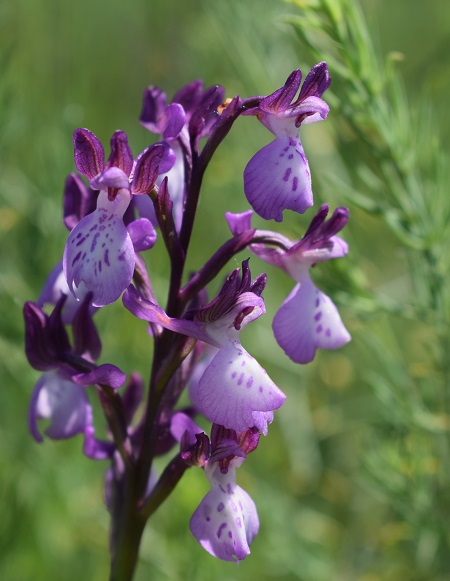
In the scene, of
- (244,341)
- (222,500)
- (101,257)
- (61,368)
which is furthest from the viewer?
(244,341)

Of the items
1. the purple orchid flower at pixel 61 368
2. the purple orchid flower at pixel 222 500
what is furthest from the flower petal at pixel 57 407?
the purple orchid flower at pixel 222 500

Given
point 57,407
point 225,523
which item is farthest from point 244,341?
point 225,523

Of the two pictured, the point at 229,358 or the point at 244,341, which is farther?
the point at 244,341

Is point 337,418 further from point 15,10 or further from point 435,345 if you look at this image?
point 15,10

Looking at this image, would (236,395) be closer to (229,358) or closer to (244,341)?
(229,358)

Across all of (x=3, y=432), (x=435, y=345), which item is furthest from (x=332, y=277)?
(x=3, y=432)

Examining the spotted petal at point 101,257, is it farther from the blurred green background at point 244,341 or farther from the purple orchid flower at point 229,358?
the blurred green background at point 244,341
